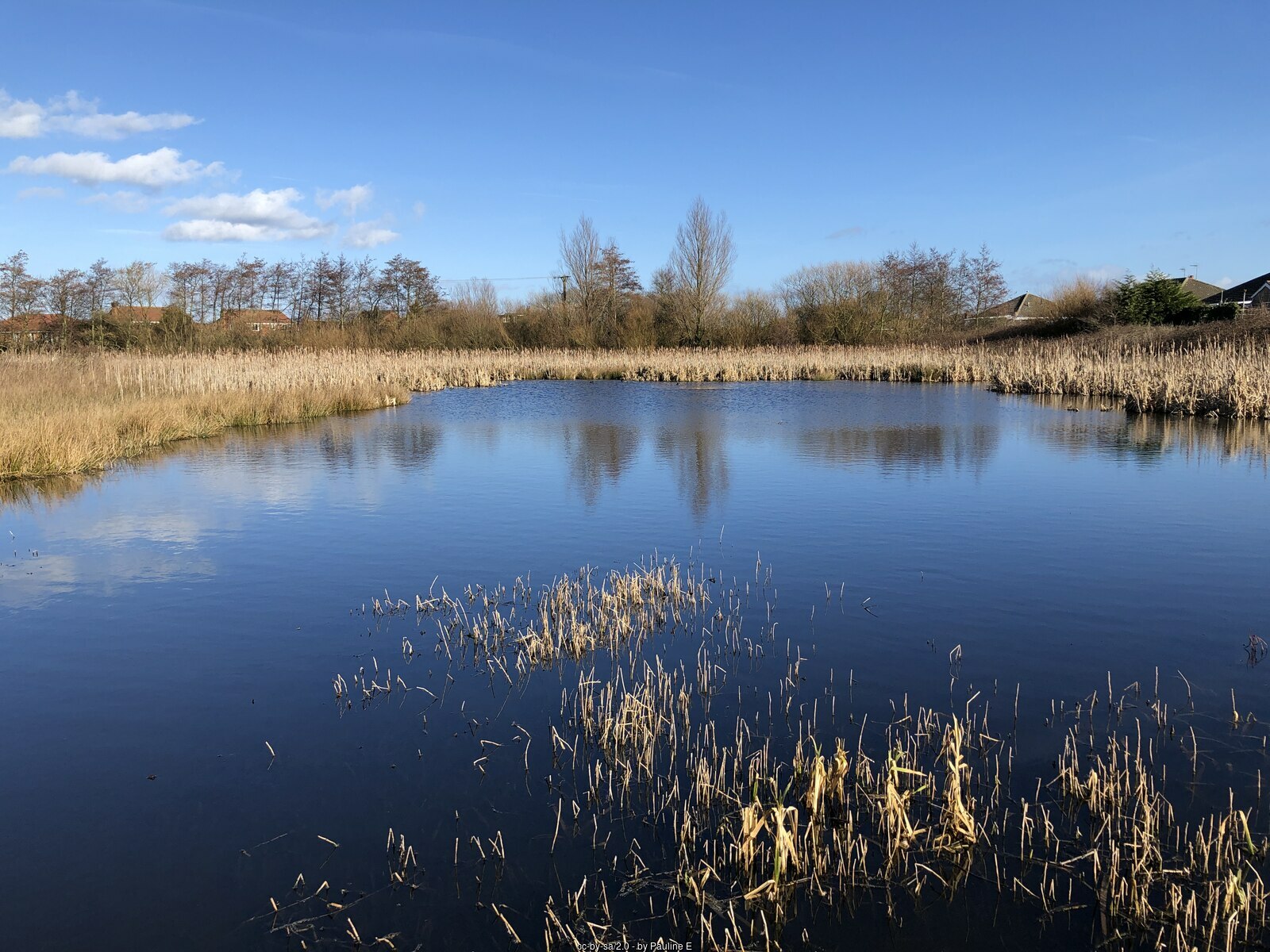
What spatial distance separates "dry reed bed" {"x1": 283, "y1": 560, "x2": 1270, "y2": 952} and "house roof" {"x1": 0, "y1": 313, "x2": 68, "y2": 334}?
37.3 metres

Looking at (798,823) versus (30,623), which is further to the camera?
(30,623)

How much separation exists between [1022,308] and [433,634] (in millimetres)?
56080

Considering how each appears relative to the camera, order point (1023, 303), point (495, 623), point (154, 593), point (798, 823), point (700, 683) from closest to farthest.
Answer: point (798, 823)
point (700, 683)
point (495, 623)
point (154, 593)
point (1023, 303)

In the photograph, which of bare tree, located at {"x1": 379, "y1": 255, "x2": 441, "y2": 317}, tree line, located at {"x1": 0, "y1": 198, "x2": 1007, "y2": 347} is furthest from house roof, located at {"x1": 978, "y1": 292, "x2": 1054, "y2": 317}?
bare tree, located at {"x1": 379, "y1": 255, "x2": 441, "y2": 317}

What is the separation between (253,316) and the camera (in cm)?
4678

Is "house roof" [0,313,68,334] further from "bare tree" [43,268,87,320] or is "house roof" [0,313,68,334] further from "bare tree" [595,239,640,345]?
"bare tree" [595,239,640,345]

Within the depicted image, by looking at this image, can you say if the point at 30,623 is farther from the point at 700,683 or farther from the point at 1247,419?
the point at 1247,419

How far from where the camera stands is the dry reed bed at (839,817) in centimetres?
303

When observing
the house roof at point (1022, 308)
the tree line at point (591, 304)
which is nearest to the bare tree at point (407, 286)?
the tree line at point (591, 304)

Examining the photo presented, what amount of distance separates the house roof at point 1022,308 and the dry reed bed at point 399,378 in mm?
8709

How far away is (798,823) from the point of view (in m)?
3.54

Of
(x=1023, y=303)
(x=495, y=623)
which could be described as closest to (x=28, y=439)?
(x=495, y=623)

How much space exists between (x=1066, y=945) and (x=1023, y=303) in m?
58.9

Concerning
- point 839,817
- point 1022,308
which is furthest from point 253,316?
point 839,817
